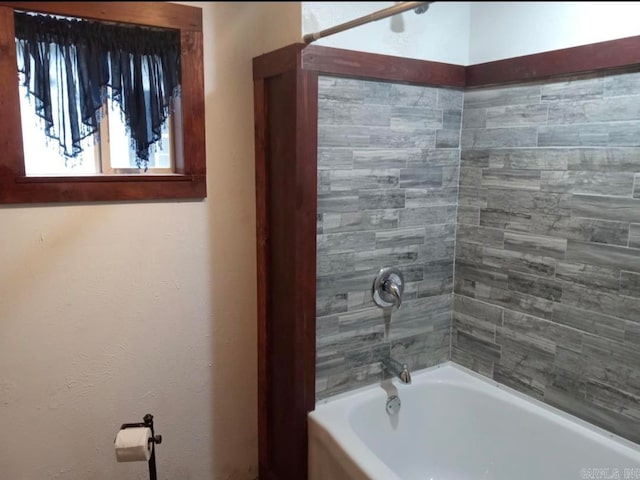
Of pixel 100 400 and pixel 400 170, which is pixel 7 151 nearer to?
pixel 100 400

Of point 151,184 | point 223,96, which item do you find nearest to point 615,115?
point 223,96

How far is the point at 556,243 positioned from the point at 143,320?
5.38ft

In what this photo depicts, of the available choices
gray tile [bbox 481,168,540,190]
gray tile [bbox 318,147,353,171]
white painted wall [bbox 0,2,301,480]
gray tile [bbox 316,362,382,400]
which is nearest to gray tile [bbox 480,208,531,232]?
gray tile [bbox 481,168,540,190]

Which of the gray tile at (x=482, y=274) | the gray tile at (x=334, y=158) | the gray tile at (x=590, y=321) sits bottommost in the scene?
the gray tile at (x=590, y=321)

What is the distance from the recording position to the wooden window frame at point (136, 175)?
1657mm

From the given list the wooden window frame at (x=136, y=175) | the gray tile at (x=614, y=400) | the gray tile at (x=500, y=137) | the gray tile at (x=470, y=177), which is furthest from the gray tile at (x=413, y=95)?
the gray tile at (x=614, y=400)

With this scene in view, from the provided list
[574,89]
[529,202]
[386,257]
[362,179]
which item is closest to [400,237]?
[386,257]

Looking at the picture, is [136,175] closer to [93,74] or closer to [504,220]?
[93,74]

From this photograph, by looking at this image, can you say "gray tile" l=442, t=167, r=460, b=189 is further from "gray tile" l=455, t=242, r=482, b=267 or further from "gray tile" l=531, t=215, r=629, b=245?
"gray tile" l=531, t=215, r=629, b=245

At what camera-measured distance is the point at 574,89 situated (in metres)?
1.85

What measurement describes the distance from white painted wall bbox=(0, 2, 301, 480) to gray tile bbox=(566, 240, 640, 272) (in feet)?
4.19

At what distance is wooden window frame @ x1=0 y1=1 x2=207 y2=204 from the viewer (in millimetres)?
1657

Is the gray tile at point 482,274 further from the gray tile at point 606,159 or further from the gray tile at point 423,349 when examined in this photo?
the gray tile at point 606,159

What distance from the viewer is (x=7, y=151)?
1676 millimetres
